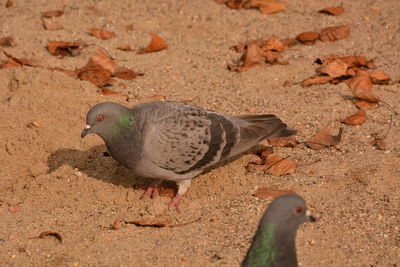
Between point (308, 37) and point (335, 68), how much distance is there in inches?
37.2

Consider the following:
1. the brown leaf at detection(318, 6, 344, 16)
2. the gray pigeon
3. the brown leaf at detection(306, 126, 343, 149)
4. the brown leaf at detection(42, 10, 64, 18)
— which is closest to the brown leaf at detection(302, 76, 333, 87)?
the brown leaf at detection(306, 126, 343, 149)

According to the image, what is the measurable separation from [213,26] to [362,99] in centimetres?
250

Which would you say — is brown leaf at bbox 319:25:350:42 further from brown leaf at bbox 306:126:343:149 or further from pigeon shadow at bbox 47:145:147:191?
pigeon shadow at bbox 47:145:147:191

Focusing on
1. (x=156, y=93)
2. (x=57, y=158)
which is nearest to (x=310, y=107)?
(x=156, y=93)

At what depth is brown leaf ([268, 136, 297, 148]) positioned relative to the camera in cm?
635

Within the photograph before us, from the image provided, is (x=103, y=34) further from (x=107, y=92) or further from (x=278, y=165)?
(x=278, y=165)

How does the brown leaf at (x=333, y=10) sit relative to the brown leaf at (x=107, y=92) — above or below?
above

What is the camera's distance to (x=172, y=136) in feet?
18.7

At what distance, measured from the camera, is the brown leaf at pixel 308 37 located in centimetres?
802

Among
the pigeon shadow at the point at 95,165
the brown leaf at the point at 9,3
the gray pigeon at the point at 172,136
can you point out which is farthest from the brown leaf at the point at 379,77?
the brown leaf at the point at 9,3

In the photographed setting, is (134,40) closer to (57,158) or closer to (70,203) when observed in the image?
(57,158)

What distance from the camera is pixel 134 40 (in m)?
8.22

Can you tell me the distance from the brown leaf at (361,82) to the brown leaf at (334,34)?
40.9 inches

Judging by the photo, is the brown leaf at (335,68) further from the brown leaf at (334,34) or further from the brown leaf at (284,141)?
the brown leaf at (284,141)
